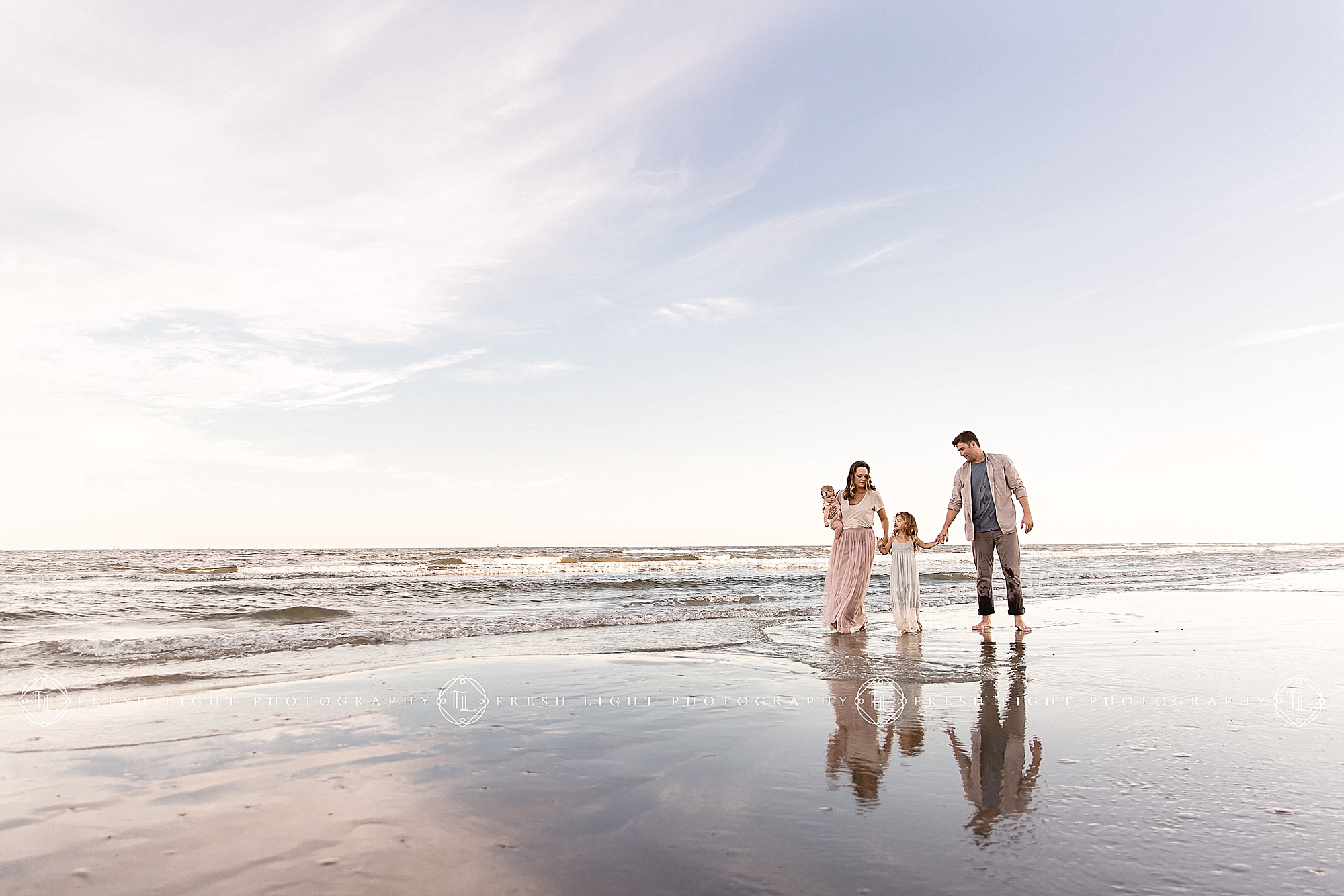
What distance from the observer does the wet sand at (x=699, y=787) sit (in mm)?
2178

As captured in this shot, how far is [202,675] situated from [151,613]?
329 inches

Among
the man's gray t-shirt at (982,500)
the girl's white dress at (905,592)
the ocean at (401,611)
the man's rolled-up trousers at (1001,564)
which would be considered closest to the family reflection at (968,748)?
the ocean at (401,611)

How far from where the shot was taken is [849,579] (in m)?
8.80

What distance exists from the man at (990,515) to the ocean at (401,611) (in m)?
2.37

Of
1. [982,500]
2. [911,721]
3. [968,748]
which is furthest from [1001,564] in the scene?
[968,748]

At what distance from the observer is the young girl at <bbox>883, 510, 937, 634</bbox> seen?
8555mm

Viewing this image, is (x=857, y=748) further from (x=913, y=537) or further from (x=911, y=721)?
(x=913, y=537)

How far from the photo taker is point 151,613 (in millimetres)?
12836

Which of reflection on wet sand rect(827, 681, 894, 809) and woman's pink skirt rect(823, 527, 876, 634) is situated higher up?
woman's pink skirt rect(823, 527, 876, 634)

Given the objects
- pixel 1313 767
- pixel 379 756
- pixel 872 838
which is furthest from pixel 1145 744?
pixel 379 756

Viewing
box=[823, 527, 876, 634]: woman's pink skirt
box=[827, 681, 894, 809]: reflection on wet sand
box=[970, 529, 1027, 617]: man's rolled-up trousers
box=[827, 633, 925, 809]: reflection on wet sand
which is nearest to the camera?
box=[827, 681, 894, 809]: reflection on wet sand

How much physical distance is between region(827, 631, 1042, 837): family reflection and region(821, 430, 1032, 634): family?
331cm

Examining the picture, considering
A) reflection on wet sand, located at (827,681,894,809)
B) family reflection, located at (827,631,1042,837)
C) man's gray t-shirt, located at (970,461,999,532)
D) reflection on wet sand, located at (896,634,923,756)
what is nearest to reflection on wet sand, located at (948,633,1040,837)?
family reflection, located at (827,631,1042,837)

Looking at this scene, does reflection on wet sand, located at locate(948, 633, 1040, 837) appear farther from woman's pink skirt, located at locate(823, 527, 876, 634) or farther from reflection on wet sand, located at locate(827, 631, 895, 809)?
woman's pink skirt, located at locate(823, 527, 876, 634)
